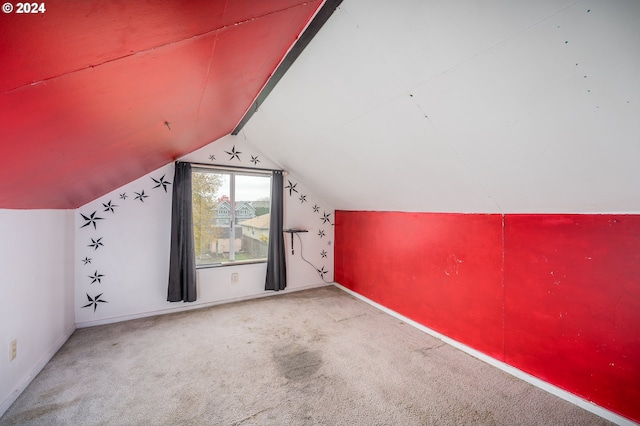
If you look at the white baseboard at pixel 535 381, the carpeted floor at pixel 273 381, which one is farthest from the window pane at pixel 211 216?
the white baseboard at pixel 535 381

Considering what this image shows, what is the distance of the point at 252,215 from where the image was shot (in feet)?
12.4

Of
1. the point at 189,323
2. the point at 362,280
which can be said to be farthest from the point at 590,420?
the point at 189,323

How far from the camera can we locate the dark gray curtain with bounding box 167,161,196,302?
3061 mm

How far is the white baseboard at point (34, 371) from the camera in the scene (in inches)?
63.5

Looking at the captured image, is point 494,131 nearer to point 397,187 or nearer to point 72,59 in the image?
point 397,187

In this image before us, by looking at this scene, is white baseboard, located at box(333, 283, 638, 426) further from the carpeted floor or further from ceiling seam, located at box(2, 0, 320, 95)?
ceiling seam, located at box(2, 0, 320, 95)

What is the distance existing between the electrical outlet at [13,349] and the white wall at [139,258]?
46.3 inches

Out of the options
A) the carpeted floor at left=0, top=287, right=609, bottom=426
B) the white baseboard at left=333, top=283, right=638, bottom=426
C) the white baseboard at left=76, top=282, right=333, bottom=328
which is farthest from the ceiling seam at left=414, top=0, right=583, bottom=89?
the white baseboard at left=76, top=282, right=333, bottom=328

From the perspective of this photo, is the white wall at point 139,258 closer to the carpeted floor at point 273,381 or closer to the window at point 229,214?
the window at point 229,214

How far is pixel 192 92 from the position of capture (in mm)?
1588

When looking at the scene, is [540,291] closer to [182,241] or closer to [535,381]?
[535,381]

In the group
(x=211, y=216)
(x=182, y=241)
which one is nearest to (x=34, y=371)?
A: (x=182, y=241)

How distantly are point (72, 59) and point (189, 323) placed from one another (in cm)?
287

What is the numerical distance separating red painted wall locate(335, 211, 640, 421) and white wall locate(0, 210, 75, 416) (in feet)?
11.0
